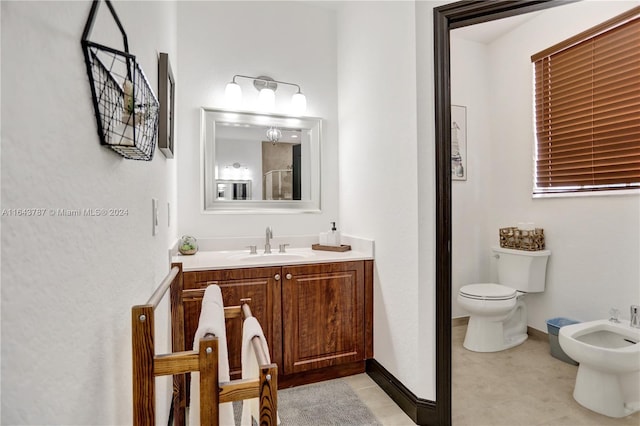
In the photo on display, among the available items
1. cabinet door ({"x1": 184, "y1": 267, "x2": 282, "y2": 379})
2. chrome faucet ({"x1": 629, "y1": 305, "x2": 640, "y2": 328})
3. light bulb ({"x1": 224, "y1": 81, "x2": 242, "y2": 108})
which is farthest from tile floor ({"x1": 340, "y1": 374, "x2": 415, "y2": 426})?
light bulb ({"x1": 224, "y1": 81, "x2": 242, "y2": 108})

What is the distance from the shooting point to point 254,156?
8.51 ft

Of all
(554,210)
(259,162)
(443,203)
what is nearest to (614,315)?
(554,210)

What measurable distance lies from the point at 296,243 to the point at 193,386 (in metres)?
1.82

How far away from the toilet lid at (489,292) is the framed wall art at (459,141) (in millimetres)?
995

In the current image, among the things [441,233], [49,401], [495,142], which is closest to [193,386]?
[49,401]

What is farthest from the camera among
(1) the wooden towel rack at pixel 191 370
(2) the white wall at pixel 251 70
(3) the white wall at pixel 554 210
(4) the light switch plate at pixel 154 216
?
(2) the white wall at pixel 251 70

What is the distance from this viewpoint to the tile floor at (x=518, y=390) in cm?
178

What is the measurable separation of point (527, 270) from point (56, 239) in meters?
3.05

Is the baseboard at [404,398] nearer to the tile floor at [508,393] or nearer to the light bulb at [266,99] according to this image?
the tile floor at [508,393]

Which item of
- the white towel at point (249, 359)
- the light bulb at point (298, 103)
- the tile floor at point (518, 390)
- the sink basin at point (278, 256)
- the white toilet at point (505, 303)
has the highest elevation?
the light bulb at point (298, 103)

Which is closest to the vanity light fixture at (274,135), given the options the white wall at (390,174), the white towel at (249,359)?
the white wall at (390,174)

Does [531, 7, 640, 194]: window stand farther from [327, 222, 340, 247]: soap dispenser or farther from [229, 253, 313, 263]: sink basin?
[229, 253, 313, 263]: sink basin

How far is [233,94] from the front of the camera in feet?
8.05

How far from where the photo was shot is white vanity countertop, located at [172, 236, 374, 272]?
1.97 meters
